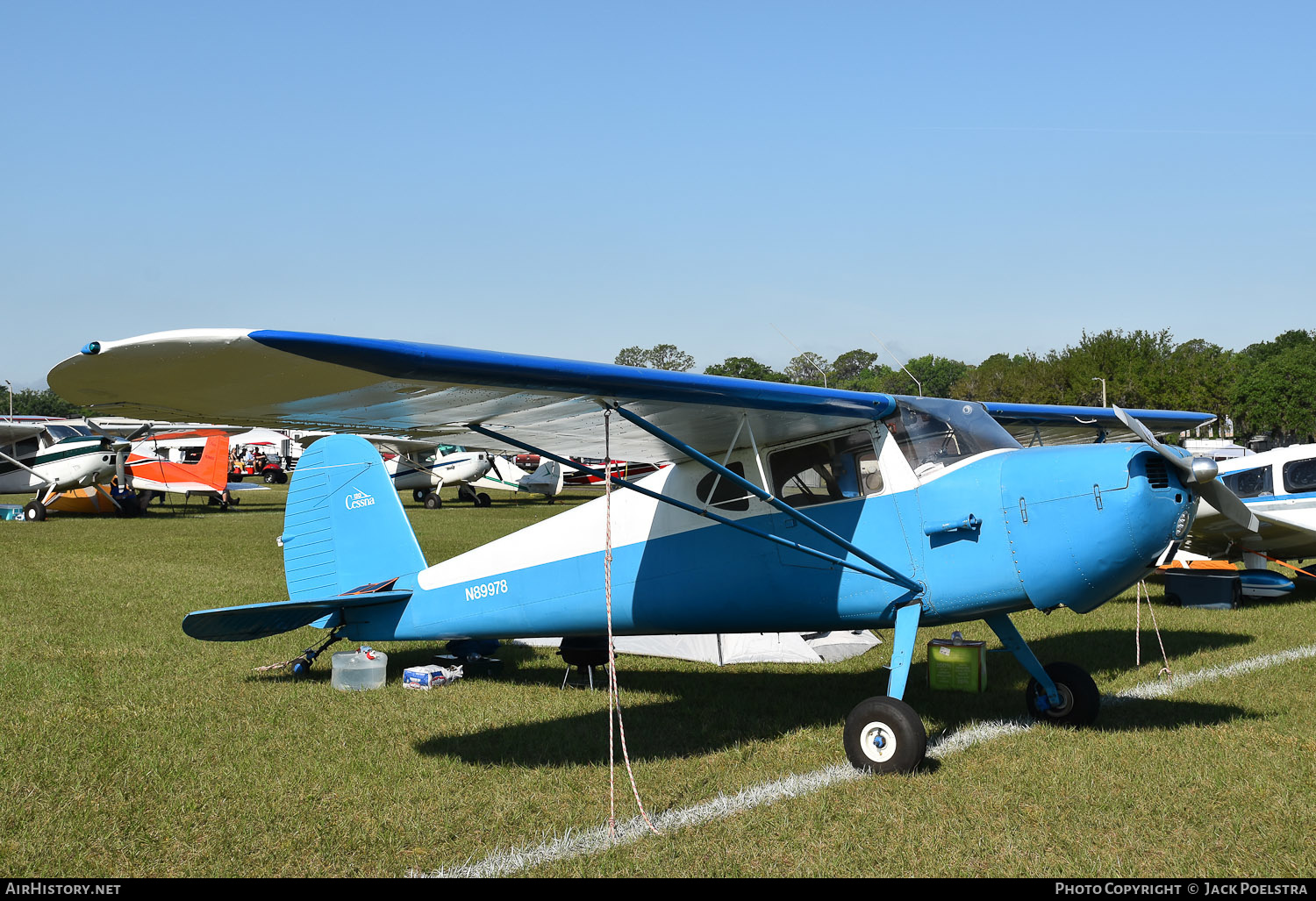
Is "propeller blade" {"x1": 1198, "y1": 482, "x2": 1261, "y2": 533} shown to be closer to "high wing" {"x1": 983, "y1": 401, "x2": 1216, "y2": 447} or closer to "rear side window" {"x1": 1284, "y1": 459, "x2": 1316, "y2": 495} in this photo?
"high wing" {"x1": 983, "y1": 401, "x2": 1216, "y2": 447}

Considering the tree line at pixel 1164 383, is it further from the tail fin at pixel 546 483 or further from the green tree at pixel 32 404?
the green tree at pixel 32 404

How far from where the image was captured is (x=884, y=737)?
17.1ft

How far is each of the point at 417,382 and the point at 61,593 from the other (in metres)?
10.1

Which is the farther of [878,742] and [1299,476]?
[1299,476]

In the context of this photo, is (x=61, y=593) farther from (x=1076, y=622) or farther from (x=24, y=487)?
(x=24, y=487)

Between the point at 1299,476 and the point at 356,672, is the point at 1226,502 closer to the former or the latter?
the point at 356,672

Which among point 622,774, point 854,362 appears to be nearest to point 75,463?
point 622,774

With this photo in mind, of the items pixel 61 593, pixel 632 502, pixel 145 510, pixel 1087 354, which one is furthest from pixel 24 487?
pixel 1087 354

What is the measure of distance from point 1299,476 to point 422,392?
1236 centimetres

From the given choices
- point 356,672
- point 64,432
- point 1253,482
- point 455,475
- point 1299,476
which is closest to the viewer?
point 356,672

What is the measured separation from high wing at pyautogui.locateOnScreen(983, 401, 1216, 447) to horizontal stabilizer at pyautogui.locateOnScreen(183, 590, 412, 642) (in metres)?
5.12

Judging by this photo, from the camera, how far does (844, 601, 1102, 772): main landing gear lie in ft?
16.9

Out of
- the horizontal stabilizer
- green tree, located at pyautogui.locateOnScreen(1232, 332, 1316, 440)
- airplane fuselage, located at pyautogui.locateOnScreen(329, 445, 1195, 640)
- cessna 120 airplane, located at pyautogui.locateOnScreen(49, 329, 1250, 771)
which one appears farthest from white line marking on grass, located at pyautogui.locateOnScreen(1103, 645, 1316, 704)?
green tree, located at pyautogui.locateOnScreen(1232, 332, 1316, 440)

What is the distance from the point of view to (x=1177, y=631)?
31.5 ft
